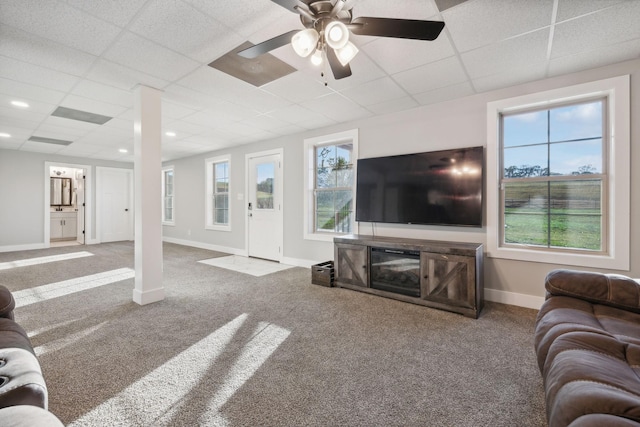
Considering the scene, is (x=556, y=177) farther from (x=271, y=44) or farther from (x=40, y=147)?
(x=40, y=147)

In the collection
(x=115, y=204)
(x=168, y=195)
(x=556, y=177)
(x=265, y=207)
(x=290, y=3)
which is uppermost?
(x=290, y=3)

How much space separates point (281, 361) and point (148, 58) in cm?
286

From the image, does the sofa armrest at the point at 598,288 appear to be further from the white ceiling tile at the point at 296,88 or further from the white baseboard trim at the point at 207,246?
the white baseboard trim at the point at 207,246

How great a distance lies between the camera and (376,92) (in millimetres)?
3320

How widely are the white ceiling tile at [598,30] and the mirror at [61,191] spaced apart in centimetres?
1226

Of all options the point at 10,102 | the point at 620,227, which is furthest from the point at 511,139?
the point at 10,102

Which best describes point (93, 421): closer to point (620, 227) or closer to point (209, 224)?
point (620, 227)

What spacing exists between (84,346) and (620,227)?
189 inches

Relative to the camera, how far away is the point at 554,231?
121 inches

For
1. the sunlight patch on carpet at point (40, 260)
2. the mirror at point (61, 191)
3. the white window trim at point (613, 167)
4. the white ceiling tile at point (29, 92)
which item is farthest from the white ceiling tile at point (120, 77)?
the mirror at point (61, 191)

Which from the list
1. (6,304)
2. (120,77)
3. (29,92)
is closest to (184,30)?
(120,77)

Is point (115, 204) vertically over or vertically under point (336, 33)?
under

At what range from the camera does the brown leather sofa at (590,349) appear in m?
0.85

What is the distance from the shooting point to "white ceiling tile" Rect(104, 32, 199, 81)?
2348mm
